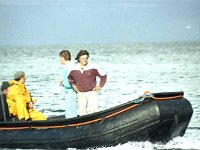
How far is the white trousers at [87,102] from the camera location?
11109 mm

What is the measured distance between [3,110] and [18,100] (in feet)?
1.69

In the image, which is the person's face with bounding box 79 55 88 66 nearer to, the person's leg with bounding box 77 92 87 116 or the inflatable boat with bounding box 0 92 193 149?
the person's leg with bounding box 77 92 87 116

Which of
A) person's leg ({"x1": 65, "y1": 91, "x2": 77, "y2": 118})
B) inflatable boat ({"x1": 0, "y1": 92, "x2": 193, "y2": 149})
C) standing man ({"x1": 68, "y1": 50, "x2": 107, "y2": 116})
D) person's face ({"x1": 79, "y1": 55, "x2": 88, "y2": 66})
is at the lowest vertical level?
inflatable boat ({"x1": 0, "y1": 92, "x2": 193, "y2": 149})

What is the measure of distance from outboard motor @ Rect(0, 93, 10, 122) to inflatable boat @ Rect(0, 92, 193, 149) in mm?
22

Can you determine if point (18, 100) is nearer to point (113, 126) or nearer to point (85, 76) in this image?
point (85, 76)

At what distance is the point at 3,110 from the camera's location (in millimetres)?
11352

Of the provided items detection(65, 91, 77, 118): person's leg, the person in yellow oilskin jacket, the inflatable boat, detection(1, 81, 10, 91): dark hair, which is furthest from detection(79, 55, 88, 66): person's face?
detection(1, 81, 10, 91): dark hair

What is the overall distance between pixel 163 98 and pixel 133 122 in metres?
0.80

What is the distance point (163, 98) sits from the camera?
10.6m

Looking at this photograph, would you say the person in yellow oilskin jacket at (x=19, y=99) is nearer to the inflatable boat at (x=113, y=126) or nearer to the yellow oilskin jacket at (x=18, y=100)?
the yellow oilskin jacket at (x=18, y=100)

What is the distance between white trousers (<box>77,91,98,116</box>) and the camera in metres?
11.1

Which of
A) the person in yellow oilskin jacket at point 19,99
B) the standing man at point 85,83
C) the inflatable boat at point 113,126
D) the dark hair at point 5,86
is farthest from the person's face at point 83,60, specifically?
the dark hair at point 5,86

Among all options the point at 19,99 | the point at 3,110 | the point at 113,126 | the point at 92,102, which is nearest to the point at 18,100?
the point at 19,99

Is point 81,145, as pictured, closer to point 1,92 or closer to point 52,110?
point 1,92
